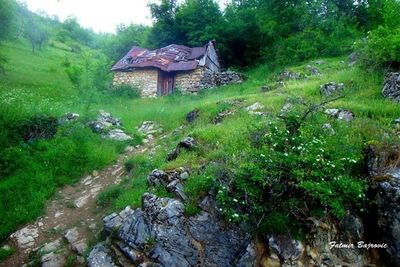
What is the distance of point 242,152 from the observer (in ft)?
27.0

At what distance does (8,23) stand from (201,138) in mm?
17822

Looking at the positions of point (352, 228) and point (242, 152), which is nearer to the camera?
point (352, 228)

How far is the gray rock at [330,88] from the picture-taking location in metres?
12.9

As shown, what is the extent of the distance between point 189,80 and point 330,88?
11456mm

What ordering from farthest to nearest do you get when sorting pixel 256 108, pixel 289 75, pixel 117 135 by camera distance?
pixel 289 75 < pixel 117 135 < pixel 256 108

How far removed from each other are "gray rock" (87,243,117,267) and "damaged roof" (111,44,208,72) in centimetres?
1680

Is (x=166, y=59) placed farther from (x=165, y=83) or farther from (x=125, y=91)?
(x=125, y=91)

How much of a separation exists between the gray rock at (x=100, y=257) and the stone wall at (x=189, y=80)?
1613 centimetres

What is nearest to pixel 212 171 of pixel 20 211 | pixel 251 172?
pixel 251 172

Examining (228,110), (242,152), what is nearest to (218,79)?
(228,110)

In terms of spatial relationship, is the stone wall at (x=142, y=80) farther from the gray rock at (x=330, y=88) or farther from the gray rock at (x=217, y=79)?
the gray rock at (x=330, y=88)

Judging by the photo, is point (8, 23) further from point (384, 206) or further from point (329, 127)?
point (384, 206)

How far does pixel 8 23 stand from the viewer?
21.3 metres

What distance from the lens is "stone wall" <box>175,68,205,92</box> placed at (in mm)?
22583
